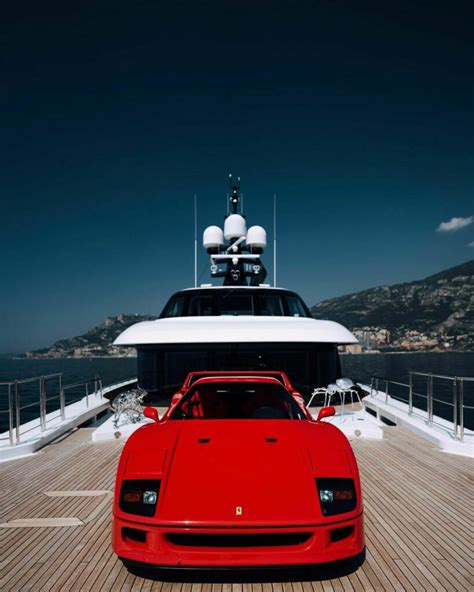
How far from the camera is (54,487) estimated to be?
5.22 m

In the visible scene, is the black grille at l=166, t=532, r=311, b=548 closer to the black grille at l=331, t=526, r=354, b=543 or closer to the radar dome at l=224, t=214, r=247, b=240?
the black grille at l=331, t=526, r=354, b=543

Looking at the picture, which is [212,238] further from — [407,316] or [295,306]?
Answer: [407,316]

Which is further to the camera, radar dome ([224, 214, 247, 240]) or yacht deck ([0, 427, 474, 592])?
radar dome ([224, 214, 247, 240])

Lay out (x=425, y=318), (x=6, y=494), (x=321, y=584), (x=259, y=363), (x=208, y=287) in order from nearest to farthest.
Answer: (x=321, y=584) → (x=6, y=494) → (x=259, y=363) → (x=208, y=287) → (x=425, y=318)

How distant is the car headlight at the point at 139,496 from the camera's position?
280 cm

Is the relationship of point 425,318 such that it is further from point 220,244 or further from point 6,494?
point 6,494

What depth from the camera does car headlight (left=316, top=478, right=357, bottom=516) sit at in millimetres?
2807

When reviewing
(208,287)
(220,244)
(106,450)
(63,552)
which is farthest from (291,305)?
(63,552)

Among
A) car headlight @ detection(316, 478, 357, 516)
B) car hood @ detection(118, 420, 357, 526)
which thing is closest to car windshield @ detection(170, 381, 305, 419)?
car hood @ detection(118, 420, 357, 526)

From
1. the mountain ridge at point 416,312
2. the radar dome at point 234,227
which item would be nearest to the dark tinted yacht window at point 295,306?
the radar dome at point 234,227

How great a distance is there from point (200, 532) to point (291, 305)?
8.70 m

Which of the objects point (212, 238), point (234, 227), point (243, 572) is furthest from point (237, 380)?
point (234, 227)

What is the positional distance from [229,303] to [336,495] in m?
7.95

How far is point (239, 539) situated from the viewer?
2701 mm
